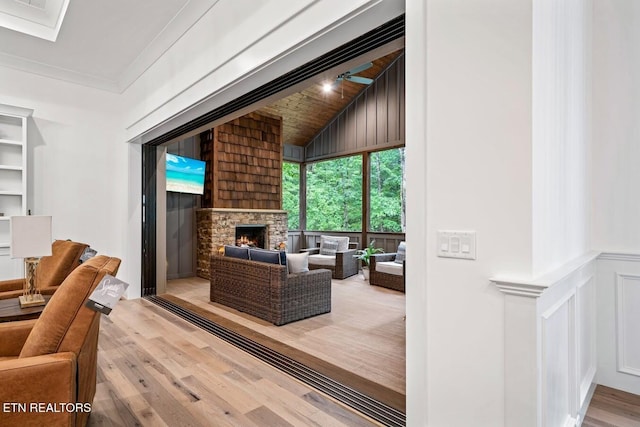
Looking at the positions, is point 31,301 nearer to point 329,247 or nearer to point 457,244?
point 457,244

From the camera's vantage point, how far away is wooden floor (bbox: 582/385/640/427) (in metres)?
2.03

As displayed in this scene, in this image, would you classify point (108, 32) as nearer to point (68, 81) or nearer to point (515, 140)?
point (68, 81)

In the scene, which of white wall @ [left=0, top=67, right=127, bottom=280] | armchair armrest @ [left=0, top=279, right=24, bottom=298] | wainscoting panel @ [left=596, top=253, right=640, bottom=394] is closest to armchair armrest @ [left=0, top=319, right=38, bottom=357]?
armchair armrest @ [left=0, top=279, right=24, bottom=298]

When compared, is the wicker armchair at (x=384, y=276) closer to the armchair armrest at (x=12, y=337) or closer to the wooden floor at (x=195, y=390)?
the wooden floor at (x=195, y=390)

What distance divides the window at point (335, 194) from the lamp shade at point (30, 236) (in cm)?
661

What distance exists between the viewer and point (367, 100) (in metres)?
8.11

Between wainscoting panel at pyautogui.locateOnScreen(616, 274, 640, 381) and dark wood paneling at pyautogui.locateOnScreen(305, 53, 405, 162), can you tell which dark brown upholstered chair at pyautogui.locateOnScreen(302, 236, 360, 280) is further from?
wainscoting panel at pyautogui.locateOnScreen(616, 274, 640, 381)

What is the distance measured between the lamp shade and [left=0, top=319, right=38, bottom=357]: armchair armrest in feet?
1.88

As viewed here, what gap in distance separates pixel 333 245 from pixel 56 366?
20.2ft

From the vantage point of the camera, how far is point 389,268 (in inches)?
230

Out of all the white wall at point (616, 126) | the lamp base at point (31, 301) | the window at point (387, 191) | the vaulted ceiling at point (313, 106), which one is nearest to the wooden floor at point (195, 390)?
the lamp base at point (31, 301)

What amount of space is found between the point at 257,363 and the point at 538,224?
2.30 m

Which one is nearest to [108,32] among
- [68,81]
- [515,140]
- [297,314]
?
[68,81]

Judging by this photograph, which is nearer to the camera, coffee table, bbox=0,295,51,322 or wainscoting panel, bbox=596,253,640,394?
coffee table, bbox=0,295,51,322
